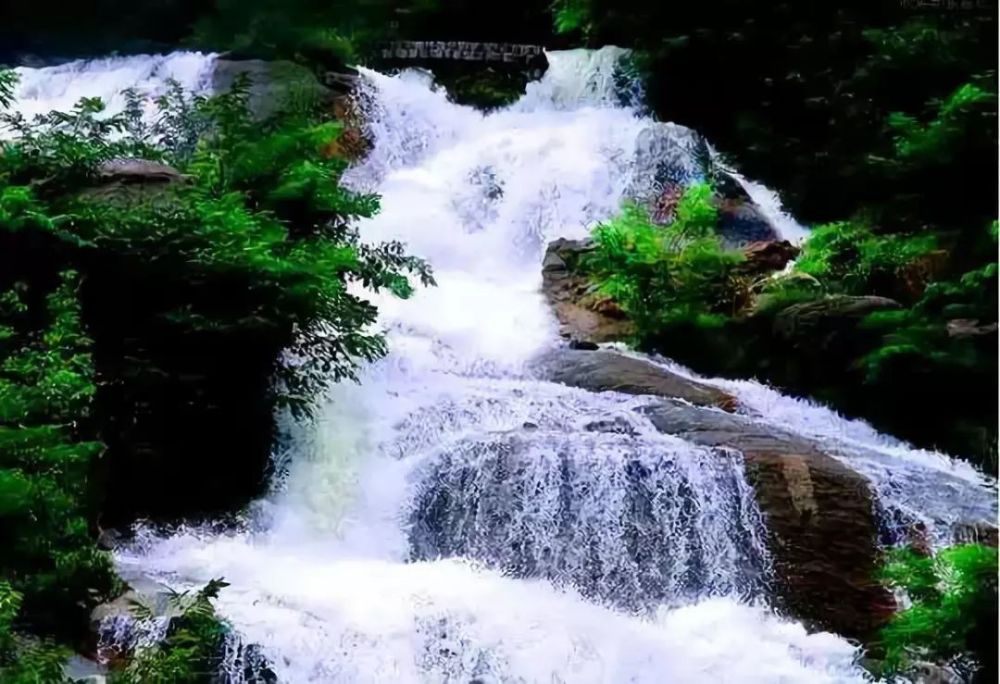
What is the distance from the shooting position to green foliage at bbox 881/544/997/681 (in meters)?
4.20

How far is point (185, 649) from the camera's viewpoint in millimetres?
4219

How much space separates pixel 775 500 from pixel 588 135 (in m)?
6.47

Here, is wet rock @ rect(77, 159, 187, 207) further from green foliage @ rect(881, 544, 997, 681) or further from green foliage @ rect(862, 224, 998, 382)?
green foliage @ rect(862, 224, 998, 382)

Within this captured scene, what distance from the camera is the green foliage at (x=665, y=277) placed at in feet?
28.4

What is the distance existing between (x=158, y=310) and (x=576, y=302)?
169 inches

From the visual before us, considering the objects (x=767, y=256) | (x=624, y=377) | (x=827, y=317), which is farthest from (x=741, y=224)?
(x=624, y=377)

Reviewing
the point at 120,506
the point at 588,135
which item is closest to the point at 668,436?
the point at 120,506

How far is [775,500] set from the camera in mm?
5883

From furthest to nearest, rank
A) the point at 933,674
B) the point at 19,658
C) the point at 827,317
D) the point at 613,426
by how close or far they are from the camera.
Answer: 1. the point at 827,317
2. the point at 613,426
3. the point at 933,674
4. the point at 19,658

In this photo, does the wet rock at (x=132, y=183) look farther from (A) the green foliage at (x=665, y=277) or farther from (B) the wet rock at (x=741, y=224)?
(B) the wet rock at (x=741, y=224)

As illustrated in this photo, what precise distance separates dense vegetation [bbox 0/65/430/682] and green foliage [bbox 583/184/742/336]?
101 inches

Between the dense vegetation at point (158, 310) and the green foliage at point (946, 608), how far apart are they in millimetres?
3122

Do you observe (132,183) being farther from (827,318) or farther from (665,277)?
(827,318)

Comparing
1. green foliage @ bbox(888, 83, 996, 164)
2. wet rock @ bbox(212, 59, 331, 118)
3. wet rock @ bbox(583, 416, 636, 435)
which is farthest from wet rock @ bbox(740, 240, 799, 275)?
wet rock @ bbox(212, 59, 331, 118)
